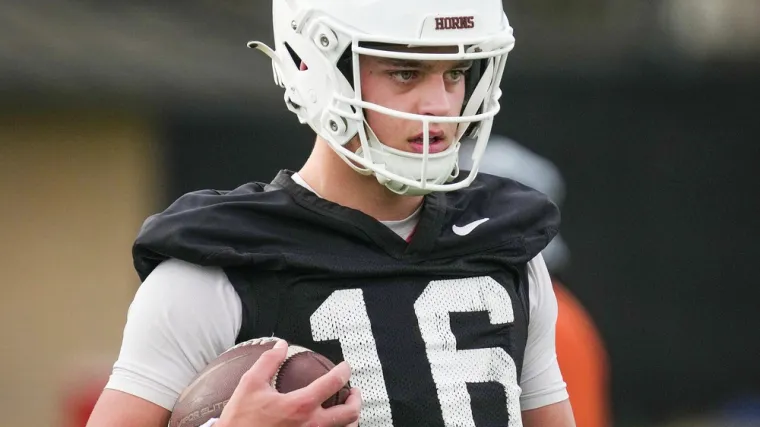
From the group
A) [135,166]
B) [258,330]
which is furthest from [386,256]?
[135,166]

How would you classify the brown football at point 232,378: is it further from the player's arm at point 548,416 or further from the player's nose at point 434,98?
the player's arm at point 548,416

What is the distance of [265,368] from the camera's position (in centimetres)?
213

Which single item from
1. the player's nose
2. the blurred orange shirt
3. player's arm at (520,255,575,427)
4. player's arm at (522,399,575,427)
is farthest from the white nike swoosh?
the blurred orange shirt

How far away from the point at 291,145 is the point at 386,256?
3498 mm

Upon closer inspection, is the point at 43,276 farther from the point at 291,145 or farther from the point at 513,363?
the point at 513,363

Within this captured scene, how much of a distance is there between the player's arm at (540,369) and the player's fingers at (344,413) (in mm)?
563

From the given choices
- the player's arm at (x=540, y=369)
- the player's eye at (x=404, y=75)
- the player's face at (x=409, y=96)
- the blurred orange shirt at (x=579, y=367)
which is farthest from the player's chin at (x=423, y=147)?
the blurred orange shirt at (x=579, y=367)

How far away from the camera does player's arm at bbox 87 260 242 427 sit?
7.50ft

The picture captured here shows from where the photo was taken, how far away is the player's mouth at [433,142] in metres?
2.42

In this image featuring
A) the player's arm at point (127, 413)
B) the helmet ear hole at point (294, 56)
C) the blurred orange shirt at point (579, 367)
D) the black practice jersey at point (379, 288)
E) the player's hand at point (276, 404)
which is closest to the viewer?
the player's hand at point (276, 404)

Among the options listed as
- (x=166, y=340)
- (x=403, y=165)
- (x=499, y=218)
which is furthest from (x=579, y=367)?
(x=166, y=340)

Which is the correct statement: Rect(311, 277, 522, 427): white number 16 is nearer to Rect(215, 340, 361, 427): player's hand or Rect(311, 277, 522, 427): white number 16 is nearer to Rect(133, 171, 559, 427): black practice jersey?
Rect(133, 171, 559, 427): black practice jersey

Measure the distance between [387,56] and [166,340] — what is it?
0.58m

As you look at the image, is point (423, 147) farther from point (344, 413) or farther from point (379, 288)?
point (344, 413)
